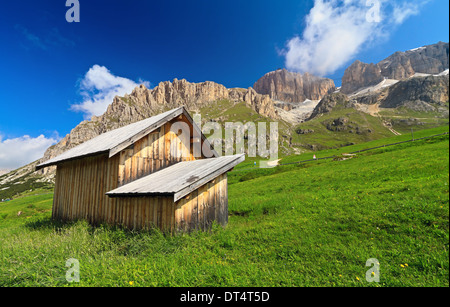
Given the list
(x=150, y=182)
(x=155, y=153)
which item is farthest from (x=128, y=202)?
(x=155, y=153)

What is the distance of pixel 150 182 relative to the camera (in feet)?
34.3

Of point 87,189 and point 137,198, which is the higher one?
point 87,189

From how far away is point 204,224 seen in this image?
9852 millimetres

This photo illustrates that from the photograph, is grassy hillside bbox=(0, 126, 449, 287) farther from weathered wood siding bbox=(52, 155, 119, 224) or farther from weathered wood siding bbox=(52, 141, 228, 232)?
weathered wood siding bbox=(52, 155, 119, 224)

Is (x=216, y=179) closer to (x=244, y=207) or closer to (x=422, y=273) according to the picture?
(x=244, y=207)

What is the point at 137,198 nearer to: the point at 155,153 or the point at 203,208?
the point at 203,208

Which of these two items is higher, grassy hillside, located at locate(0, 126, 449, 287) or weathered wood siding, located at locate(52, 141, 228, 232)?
weathered wood siding, located at locate(52, 141, 228, 232)

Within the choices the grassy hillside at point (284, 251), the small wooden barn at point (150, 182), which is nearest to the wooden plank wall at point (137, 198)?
the small wooden barn at point (150, 182)

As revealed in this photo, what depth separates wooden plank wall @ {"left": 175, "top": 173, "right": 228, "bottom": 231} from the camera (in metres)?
9.10

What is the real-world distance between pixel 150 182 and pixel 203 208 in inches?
112

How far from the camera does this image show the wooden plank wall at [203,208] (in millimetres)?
9102

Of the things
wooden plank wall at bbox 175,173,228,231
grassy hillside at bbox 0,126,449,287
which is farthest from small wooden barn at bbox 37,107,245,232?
grassy hillside at bbox 0,126,449,287

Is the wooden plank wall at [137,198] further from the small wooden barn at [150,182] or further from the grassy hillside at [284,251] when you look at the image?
the grassy hillside at [284,251]
